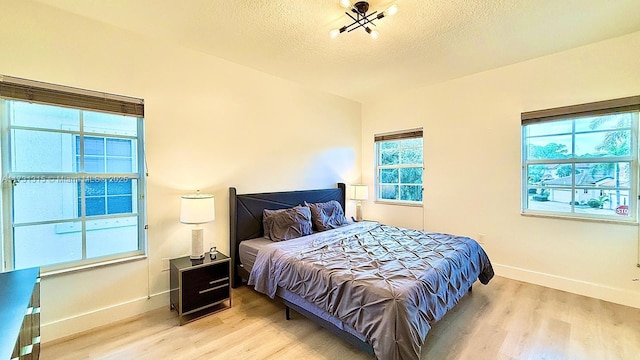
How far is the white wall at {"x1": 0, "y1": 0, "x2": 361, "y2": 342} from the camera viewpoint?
7.06ft

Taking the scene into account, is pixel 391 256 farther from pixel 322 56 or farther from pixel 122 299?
pixel 122 299

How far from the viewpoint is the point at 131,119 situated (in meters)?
2.61

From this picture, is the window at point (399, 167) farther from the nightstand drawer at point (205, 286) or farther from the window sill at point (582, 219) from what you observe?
the nightstand drawer at point (205, 286)

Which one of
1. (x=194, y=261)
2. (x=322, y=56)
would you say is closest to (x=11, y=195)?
(x=194, y=261)

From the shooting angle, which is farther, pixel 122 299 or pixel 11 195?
pixel 122 299

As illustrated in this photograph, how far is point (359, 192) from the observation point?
452 cm

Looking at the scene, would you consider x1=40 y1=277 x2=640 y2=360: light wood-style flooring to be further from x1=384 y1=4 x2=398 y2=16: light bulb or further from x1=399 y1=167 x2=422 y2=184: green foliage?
x1=384 y1=4 x2=398 y2=16: light bulb

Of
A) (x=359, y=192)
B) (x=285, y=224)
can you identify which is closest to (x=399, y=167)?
(x=359, y=192)

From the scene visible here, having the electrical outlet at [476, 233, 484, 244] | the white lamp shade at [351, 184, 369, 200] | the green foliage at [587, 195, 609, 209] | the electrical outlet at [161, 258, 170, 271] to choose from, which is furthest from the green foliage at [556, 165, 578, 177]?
the electrical outlet at [161, 258, 170, 271]

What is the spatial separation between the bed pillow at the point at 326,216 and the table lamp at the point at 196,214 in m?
1.41

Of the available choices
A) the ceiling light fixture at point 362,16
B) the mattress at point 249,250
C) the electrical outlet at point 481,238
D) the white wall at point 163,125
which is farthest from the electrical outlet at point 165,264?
the electrical outlet at point 481,238

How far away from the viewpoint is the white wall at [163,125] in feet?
7.06

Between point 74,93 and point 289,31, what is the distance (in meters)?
1.90

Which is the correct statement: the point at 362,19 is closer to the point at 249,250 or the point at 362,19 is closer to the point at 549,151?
the point at 249,250
